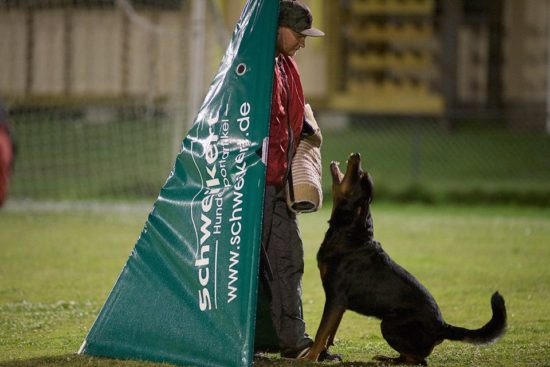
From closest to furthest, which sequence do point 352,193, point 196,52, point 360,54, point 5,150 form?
point 352,193
point 5,150
point 196,52
point 360,54

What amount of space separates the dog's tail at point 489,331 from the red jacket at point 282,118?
1.15 m

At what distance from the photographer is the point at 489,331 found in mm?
5109

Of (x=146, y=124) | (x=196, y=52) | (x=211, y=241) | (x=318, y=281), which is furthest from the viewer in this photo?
(x=146, y=124)

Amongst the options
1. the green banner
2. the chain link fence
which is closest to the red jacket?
the green banner

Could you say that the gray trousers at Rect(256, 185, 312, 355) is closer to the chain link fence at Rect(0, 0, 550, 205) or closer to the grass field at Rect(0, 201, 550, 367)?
the grass field at Rect(0, 201, 550, 367)

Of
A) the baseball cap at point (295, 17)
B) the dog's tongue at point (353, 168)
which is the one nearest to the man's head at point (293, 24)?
the baseball cap at point (295, 17)

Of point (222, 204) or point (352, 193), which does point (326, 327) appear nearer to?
point (352, 193)

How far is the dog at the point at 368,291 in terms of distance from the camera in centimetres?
516

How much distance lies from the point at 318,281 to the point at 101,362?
130 inches

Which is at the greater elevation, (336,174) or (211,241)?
(336,174)

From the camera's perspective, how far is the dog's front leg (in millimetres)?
5199

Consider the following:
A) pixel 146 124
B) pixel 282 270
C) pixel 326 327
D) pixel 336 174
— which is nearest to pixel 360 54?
pixel 146 124

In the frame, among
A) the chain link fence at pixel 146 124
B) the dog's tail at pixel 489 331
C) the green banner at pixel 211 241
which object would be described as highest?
the green banner at pixel 211 241

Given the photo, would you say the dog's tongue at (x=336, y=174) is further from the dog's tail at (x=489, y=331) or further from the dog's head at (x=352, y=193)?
the dog's tail at (x=489, y=331)
